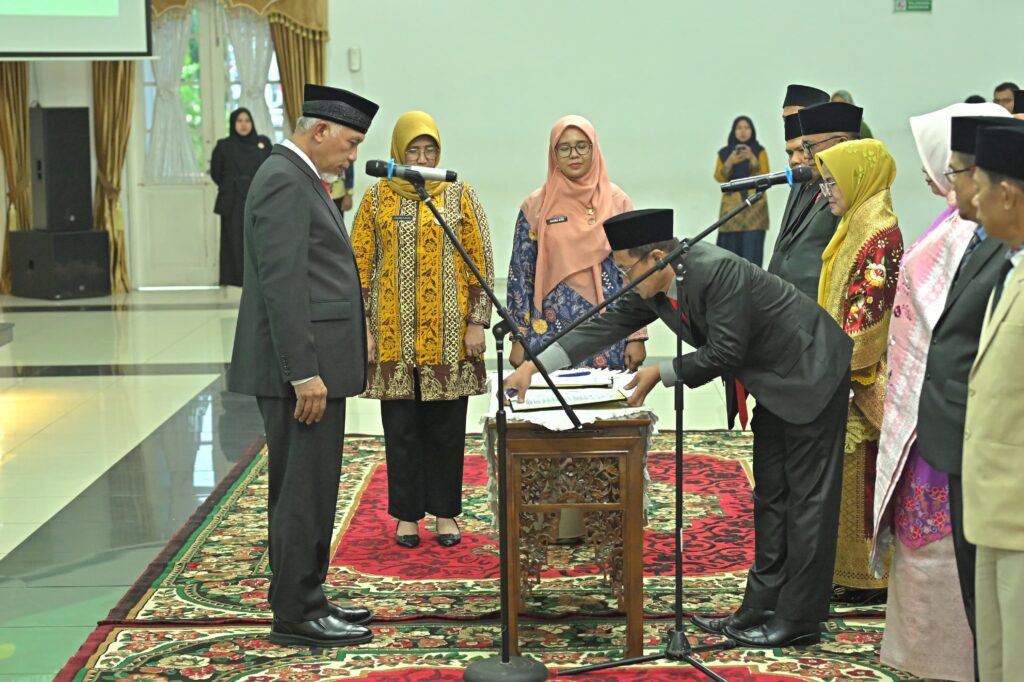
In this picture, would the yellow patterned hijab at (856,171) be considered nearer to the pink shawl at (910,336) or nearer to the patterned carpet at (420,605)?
the pink shawl at (910,336)

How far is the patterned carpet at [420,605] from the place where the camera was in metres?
3.47

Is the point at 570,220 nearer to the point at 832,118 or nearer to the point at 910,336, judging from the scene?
the point at 832,118

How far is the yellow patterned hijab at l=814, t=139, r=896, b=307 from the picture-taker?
3834mm

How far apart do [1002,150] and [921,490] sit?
1157 mm

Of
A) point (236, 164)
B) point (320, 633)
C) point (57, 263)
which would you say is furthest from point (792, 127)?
point (57, 263)

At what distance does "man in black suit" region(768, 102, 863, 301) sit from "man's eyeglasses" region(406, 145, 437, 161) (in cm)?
120

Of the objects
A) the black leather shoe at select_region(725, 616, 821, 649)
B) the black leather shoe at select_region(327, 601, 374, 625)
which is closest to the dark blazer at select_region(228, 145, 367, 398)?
the black leather shoe at select_region(327, 601, 374, 625)

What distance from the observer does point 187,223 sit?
13.1 m

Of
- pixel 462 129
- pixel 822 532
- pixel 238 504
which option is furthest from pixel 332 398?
pixel 462 129

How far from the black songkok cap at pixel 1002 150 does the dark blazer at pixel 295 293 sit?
181 centimetres

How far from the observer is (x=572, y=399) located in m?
3.54

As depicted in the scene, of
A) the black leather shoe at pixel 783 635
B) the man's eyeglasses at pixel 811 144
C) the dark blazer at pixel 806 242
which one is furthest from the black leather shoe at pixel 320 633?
the man's eyeglasses at pixel 811 144

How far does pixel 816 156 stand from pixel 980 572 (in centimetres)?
174

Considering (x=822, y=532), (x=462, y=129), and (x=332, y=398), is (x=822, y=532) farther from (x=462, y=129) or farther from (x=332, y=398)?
(x=462, y=129)
